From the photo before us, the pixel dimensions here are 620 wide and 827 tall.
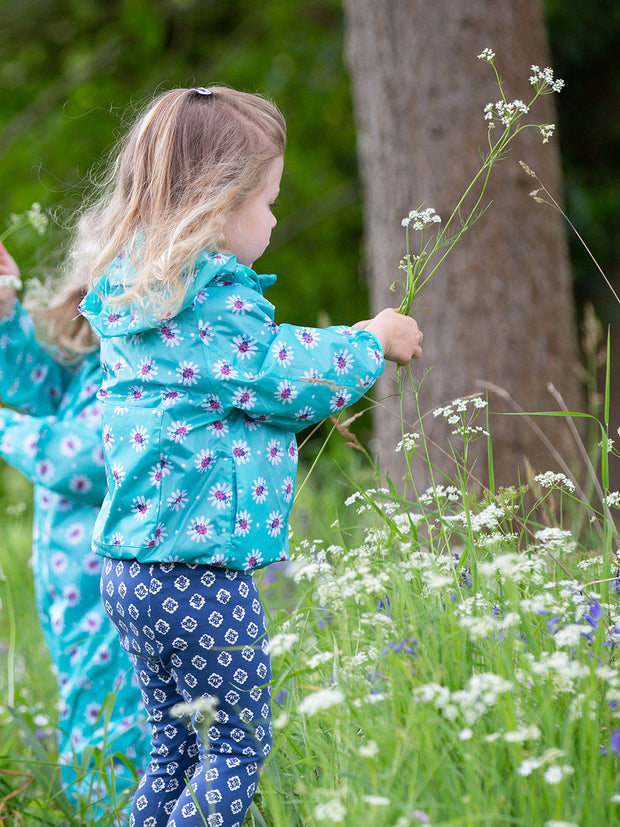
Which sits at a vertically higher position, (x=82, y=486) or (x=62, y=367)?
(x=62, y=367)

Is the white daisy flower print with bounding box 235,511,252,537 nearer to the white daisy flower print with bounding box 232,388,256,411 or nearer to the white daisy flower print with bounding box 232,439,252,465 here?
the white daisy flower print with bounding box 232,439,252,465

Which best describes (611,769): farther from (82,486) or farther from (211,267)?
(82,486)

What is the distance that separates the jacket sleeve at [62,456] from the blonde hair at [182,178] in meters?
0.70

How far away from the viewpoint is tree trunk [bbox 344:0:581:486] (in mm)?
3699

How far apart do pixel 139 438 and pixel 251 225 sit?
0.52 meters

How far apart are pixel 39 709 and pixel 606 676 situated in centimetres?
197

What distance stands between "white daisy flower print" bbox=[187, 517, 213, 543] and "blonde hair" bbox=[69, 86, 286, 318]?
422 millimetres

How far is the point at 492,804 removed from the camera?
1390 mm

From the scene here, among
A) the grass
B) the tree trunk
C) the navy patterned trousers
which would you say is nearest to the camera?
the grass

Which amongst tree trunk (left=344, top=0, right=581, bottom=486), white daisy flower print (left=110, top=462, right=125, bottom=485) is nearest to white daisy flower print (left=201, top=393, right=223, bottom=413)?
white daisy flower print (left=110, top=462, right=125, bottom=485)

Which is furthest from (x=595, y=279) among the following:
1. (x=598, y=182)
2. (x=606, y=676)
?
(x=606, y=676)

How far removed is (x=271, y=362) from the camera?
182 centimetres

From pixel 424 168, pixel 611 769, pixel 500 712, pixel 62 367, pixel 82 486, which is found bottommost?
pixel 611 769

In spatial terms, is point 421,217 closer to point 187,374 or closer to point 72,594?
point 187,374
